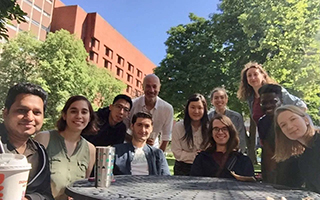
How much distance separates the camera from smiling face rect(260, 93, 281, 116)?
2.14 metres

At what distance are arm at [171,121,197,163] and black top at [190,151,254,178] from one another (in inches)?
15.2

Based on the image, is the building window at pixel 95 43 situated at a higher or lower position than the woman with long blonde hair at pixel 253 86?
higher

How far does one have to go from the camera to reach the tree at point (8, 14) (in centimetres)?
251

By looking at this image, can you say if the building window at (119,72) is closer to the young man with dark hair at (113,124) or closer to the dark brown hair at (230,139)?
the young man with dark hair at (113,124)

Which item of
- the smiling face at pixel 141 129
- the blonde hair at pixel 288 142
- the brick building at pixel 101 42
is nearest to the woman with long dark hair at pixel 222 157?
the blonde hair at pixel 288 142

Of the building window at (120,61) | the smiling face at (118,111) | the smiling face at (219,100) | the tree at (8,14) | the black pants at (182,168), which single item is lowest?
the black pants at (182,168)

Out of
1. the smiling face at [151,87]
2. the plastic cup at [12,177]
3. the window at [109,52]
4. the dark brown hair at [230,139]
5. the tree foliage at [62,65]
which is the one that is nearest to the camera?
the plastic cup at [12,177]

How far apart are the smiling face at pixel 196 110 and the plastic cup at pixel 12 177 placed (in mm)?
1706

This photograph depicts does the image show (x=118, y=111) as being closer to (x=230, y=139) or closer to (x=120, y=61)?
(x=230, y=139)

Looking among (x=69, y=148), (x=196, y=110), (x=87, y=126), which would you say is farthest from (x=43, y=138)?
(x=196, y=110)

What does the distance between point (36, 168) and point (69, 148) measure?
1.69ft

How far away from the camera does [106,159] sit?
1.20 meters

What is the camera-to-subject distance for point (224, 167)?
1.94 metres

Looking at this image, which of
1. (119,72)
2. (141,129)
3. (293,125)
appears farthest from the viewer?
(119,72)
